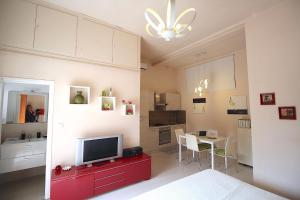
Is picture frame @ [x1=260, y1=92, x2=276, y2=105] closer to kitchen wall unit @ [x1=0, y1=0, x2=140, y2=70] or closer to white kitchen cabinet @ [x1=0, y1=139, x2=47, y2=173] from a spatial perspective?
kitchen wall unit @ [x1=0, y1=0, x2=140, y2=70]

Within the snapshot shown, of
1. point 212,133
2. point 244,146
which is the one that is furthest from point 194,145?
point 244,146

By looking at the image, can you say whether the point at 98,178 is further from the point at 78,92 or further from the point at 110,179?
the point at 78,92

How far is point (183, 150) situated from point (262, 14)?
4218 millimetres

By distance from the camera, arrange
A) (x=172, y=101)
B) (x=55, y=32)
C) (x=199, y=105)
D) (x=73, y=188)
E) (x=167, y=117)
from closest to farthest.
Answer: (x=73, y=188) → (x=55, y=32) → (x=199, y=105) → (x=172, y=101) → (x=167, y=117)

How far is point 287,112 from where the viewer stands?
7.31ft

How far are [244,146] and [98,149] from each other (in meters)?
3.50

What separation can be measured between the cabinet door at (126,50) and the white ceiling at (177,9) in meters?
0.18

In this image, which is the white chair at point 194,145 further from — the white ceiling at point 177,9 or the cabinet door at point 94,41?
the cabinet door at point 94,41

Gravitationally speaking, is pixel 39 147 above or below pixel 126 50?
below

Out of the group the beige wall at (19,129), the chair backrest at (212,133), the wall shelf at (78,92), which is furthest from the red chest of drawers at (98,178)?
the chair backrest at (212,133)

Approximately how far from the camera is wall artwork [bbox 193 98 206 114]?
5.13 m

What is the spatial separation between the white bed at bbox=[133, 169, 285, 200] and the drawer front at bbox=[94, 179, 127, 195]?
1.21 metres

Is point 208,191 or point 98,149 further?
point 98,149

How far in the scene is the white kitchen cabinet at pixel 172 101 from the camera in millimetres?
5408
